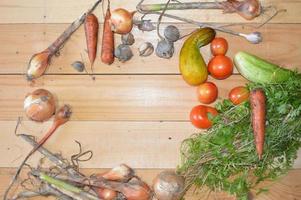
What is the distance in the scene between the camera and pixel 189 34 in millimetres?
1291

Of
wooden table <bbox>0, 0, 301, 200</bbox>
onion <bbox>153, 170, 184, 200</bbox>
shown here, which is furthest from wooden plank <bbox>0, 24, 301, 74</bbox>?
onion <bbox>153, 170, 184, 200</bbox>

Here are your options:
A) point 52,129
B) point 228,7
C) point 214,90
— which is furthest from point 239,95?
point 52,129

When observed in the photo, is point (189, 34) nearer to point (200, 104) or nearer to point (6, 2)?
point (200, 104)

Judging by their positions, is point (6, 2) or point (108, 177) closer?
point (108, 177)

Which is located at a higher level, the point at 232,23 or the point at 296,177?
the point at 232,23

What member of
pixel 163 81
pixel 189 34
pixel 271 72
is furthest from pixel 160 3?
pixel 271 72

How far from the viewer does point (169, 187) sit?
3.82 ft

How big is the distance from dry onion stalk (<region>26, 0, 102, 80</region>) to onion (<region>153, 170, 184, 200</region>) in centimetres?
47

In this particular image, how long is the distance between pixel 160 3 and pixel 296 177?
65cm

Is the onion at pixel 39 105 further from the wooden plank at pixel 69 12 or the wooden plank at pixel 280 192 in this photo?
the wooden plank at pixel 280 192

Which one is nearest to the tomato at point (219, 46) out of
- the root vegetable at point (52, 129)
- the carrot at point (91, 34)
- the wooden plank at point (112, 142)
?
the wooden plank at point (112, 142)

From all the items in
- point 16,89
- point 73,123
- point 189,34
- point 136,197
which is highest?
point 189,34

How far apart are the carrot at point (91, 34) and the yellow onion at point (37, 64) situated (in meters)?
0.12

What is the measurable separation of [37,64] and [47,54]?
0.14 ft
